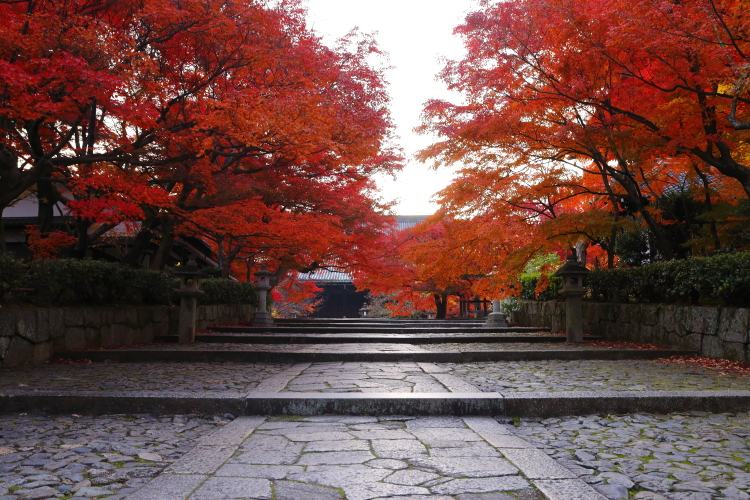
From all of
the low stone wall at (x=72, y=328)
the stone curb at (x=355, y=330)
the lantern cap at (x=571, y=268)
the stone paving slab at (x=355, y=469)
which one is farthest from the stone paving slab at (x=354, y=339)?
the stone paving slab at (x=355, y=469)

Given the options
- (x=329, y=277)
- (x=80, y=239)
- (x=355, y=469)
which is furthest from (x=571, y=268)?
(x=329, y=277)

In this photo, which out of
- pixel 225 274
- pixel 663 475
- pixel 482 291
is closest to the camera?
pixel 663 475

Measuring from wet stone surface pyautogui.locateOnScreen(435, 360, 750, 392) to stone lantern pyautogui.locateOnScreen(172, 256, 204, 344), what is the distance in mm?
5369

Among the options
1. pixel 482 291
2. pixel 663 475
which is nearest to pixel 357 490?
pixel 663 475

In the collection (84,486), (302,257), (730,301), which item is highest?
(302,257)

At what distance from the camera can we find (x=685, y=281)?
353 inches

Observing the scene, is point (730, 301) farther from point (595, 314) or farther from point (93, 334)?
point (93, 334)

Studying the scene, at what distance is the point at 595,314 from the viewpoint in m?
12.5

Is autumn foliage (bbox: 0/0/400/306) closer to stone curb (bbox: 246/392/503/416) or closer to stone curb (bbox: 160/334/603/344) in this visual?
stone curb (bbox: 160/334/603/344)

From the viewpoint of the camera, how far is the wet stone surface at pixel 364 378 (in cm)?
567

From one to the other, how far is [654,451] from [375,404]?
2.27 meters

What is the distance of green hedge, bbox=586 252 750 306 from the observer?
7.85 m

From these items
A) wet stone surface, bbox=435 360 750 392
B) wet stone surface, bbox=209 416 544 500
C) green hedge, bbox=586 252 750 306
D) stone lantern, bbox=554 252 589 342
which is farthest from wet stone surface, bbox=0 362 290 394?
green hedge, bbox=586 252 750 306

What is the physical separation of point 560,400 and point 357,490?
270 centimetres
